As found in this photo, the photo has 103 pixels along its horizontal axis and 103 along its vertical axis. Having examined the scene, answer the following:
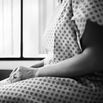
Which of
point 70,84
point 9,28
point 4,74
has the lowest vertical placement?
point 4,74

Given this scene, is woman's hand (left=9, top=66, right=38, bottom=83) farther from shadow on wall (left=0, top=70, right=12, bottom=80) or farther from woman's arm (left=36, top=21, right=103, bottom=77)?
shadow on wall (left=0, top=70, right=12, bottom=80)

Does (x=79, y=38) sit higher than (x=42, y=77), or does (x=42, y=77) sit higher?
(x=79, y=38)

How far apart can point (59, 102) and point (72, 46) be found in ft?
0.72

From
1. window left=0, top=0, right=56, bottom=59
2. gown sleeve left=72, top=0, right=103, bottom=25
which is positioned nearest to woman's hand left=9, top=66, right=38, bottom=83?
gown sleeve left=72, top=0, right=103, bottom=25

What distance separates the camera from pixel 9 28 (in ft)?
10.8

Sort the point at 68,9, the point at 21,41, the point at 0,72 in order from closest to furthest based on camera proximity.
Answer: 1. the point at 68,9
2. the point at 0,72
3. the point at 21,41

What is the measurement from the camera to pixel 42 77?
0.97m

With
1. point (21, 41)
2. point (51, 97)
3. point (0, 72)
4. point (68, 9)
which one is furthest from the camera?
point (21, 41)

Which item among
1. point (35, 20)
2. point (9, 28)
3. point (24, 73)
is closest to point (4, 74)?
point (9, 28)

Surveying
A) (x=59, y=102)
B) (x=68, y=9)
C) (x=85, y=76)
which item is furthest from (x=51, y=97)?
(x=68, y=9)

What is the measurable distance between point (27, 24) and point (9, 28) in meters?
0.25

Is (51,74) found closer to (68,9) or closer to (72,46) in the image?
(72,46)

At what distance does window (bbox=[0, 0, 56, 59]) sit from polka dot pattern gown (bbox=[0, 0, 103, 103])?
223 centimetres

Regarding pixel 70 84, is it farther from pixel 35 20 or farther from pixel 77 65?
pixel 35 20
